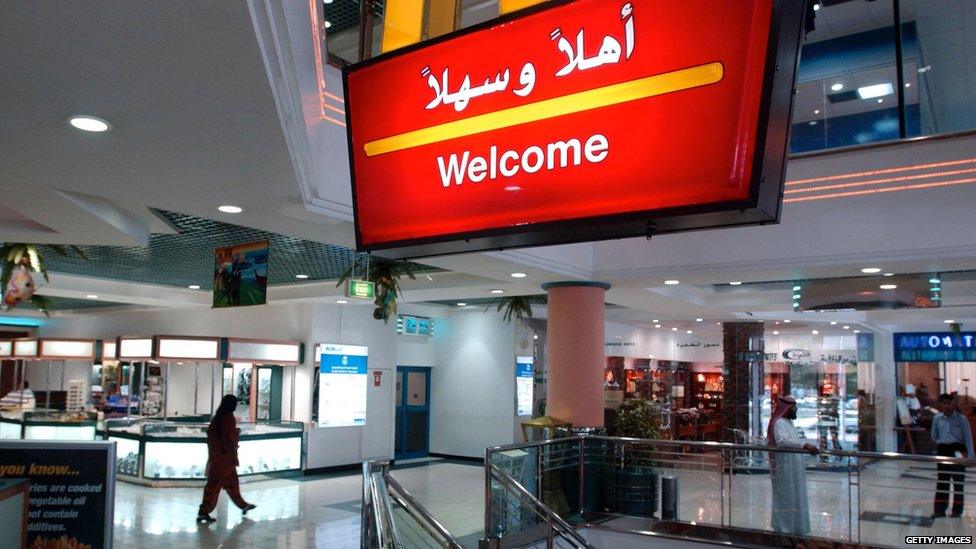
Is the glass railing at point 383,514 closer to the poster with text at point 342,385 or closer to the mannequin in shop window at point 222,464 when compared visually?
the mannequin in shop window at point 222,464

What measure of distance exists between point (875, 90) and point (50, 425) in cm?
1405

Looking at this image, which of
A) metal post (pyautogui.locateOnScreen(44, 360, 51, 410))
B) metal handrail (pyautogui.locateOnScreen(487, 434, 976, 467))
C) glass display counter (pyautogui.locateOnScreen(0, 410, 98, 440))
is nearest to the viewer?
metal handrail (pyautogui.locateOnScreen(487, 434, 976, 467))

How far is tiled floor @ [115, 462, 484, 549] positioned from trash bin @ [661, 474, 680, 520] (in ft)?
6.87

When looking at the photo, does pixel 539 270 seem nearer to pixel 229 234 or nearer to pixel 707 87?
pixel 229 234

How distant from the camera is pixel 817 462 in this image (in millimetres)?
8219

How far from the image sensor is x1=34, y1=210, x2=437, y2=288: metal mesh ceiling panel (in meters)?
8.96

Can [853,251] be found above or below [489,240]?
above

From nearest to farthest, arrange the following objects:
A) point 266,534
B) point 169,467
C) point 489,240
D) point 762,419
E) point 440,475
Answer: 1. point 489,240
2. point 266,534
3. point 169,467
4. point 440,475
5. point 762,419

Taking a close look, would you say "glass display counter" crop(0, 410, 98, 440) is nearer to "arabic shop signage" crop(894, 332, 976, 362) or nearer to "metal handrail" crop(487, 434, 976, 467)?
"metal handrail" crop(487, 434, 976, 467)

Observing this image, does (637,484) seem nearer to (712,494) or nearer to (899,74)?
(712,494)

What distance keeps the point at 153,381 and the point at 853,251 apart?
12902 mm

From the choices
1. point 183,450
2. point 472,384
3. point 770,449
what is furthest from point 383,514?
point 472,384

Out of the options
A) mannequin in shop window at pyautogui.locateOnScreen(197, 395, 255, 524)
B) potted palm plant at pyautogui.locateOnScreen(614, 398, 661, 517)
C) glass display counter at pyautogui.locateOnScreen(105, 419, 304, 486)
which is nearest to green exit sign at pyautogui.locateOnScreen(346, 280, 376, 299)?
mannequin in shop window at pyautogui.locateOnScreen(197, 395, 255, 524)

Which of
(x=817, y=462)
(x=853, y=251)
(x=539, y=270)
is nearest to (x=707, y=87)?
(x=853, y=251)
